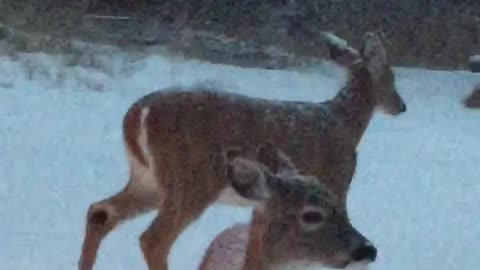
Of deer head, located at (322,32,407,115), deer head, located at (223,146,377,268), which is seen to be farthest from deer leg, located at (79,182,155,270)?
deer head, located at (223,146,377,268)

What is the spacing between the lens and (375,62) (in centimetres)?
889

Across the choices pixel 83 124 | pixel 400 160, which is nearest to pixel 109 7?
pixel 83 124

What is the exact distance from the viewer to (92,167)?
1034 cm

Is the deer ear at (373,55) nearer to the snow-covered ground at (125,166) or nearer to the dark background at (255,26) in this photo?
the snow-covered ground at (125,166)

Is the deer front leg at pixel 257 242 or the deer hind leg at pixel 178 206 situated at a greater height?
the deer front leg at pixel 257 242

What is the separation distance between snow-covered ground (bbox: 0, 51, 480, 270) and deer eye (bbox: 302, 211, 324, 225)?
253 centimetres

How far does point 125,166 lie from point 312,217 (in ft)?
15.6

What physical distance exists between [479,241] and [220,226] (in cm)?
152

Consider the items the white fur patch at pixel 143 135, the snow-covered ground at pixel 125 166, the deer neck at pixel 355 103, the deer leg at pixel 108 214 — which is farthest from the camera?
the snow-covered ground at pixel 125 166

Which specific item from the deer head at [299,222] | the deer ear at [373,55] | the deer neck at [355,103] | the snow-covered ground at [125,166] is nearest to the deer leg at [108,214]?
the snow-covered ground at [125,166]

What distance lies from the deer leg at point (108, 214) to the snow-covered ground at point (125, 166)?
226 millimetres

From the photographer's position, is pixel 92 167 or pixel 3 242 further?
pixel 92 167

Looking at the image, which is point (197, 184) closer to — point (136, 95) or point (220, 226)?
point (220, 226)

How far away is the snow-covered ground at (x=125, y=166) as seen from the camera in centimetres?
860
